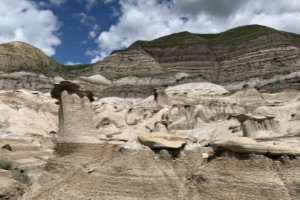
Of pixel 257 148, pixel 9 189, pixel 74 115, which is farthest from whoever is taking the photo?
pixel 74 115

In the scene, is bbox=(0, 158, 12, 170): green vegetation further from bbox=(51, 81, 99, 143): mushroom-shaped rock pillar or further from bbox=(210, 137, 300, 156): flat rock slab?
bbox=(210, 137, 300, 156): flat rock slab

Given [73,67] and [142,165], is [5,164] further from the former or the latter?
[73,67]

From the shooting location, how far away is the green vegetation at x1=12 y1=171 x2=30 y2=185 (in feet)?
25.5

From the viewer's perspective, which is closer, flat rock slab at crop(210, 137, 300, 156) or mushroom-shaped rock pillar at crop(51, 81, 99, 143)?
flat rock slab at crop(210, 137, 300, 156)

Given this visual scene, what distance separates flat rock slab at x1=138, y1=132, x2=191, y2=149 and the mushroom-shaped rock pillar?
1.96m

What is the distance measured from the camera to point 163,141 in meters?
7.58

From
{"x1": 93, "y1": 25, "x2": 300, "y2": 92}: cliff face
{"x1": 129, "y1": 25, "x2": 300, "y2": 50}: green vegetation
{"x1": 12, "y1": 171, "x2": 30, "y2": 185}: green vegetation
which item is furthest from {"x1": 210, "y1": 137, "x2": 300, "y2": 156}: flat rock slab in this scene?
{"x1": 129, "y1": 25, "x2": 300, "y2": 50}: green vegetation

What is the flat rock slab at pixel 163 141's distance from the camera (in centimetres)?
752

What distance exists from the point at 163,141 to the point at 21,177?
15.9 ft

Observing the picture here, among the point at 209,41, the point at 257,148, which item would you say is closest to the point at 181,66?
the point at 209,41

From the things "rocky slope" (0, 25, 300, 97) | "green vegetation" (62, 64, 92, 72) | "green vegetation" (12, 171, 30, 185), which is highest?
"green vegetation" (62, 64, 92, 72)

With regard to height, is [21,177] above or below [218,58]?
below

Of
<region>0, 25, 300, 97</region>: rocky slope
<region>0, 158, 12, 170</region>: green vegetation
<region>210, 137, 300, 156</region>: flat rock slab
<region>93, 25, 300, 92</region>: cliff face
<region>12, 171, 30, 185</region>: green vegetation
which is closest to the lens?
<region>210, 137, 300, 156</region>: flat rock slab

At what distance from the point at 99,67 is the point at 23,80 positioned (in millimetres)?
19798
